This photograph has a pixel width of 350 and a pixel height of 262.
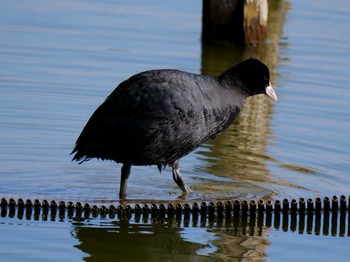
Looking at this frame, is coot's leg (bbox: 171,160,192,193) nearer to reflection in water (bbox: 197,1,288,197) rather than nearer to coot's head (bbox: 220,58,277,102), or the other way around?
reflection in water (bbox: 197,1,288,197)

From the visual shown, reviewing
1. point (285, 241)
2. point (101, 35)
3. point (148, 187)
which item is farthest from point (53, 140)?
point (101, 35)

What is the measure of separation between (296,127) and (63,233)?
4.81 metres

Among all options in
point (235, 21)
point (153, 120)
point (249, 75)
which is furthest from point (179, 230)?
point (235, 21)

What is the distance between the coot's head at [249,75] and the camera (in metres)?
11.2

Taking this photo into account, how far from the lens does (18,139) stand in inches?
A: 493

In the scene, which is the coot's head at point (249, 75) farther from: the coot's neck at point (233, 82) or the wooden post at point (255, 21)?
the wooden post at point (255, 21)

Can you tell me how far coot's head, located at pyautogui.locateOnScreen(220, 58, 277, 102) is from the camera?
11195 millimetres

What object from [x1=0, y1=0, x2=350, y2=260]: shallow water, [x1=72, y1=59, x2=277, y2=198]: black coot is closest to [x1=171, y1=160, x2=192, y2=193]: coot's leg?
[x1=0, y1=0, x2=350, y2=260]: shallow water

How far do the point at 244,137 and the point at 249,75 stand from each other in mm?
2177

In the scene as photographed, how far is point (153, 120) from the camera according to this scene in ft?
33.9

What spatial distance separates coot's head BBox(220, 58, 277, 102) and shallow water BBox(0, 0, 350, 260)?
3.23ft

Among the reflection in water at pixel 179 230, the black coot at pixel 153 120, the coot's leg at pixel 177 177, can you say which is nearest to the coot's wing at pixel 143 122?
the black coot at pixel 153 120

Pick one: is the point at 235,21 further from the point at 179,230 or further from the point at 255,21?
the point at 179,230

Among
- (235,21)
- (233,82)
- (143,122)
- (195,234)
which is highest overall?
(235,21)
